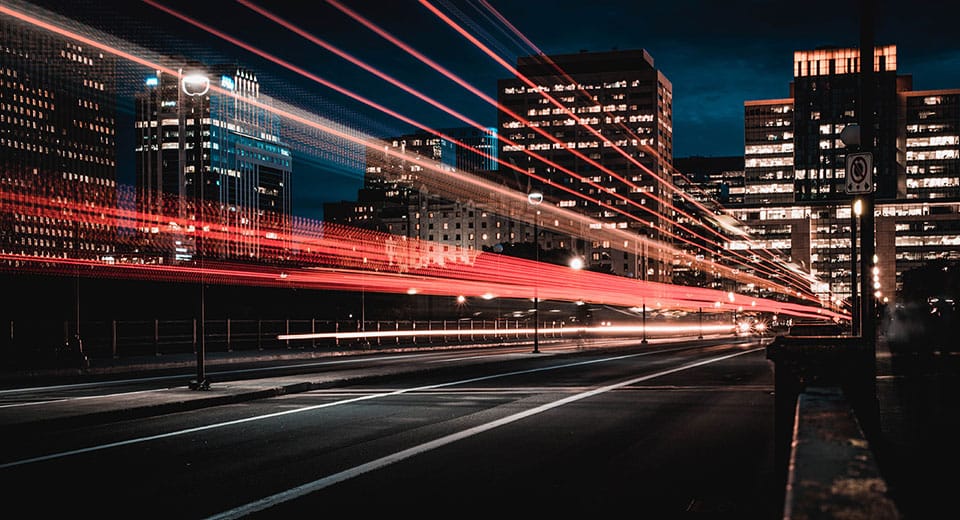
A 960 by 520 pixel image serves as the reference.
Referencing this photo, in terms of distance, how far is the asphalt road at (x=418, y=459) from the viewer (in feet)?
26.7

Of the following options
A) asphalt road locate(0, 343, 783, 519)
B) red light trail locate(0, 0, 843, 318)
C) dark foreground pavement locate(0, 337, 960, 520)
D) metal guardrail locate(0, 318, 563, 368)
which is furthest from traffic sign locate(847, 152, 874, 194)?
red light trail locate(0, 0, 843, 318)

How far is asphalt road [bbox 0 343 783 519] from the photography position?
8125mm

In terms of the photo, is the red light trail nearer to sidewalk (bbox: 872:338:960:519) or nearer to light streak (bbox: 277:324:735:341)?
light streak (bbox: 277:324:735:341)

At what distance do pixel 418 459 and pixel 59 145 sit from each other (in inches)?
6168

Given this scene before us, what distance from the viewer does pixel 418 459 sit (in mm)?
10664

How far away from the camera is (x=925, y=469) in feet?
29.4

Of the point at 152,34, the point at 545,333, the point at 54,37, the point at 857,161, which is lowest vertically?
the point at 545,333

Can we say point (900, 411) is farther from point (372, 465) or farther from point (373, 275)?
point (373, 275)

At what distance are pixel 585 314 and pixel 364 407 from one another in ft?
222

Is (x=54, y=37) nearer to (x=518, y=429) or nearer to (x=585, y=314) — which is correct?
(x=585, y=314)

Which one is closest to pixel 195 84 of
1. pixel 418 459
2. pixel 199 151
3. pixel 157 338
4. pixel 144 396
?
pixel 199 151

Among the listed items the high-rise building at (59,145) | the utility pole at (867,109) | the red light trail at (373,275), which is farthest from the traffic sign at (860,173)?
the high-rise building at (59,145)

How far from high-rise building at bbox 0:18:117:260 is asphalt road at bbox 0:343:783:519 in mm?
130875

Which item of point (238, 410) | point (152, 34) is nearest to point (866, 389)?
point (238, 410)
